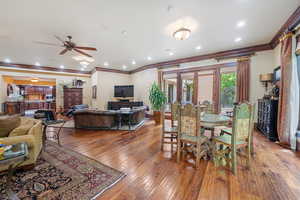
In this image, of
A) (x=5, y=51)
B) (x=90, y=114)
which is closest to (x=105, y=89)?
(x=90, y=114)

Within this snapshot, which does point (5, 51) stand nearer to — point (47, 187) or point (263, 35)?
point (47, 187)

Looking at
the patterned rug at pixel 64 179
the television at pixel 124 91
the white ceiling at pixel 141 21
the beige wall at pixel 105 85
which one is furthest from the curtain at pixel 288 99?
the beige wall at pixel 105 85

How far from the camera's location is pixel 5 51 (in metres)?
5.05

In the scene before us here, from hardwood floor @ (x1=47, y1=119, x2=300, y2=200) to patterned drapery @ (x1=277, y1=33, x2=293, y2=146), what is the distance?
0.37 meters

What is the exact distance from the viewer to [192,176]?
1.97 meters

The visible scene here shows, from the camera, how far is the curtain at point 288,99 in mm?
2969

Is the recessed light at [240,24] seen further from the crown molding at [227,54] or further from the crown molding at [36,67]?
the crown molding at [36,67]

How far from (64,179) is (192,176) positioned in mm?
1941

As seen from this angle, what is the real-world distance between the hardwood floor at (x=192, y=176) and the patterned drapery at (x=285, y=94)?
1.22ft

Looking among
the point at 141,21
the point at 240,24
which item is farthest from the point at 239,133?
the point at 141,21

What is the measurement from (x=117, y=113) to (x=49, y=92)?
34.1ft

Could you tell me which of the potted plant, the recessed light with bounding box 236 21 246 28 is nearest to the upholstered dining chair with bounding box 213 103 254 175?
the recessed light with bounding box 236 21 246 28

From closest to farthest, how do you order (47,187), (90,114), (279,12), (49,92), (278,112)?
(47,187), (279,12), (278,112), (90,114), (49,92)

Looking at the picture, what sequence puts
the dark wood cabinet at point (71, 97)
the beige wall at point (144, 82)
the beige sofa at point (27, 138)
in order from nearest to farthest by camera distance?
1. the beige sofa at point (27, 138)
2. the beige wall at point (144, 82)
3. the dark wood cabinet at point (71, 97)
